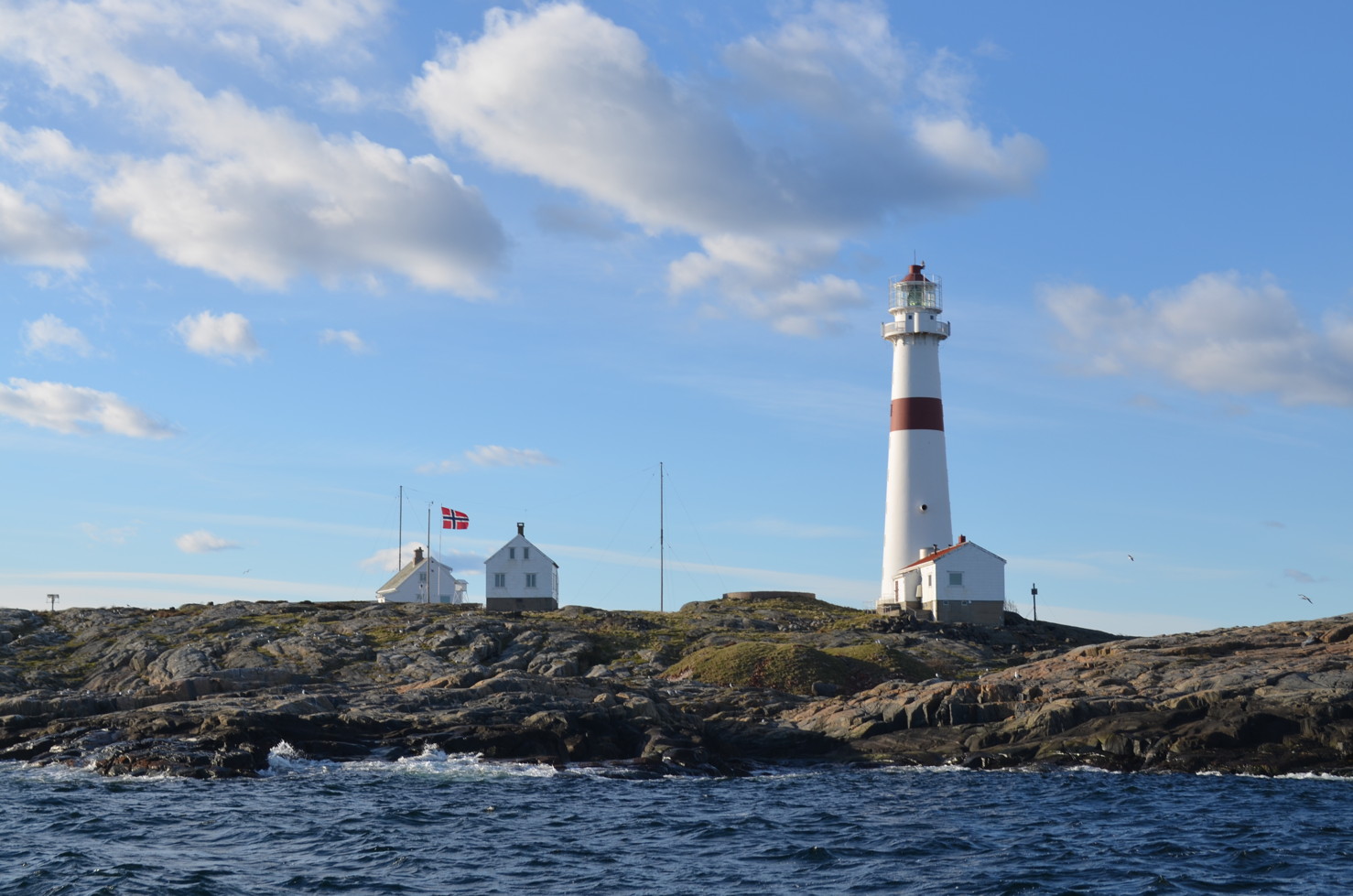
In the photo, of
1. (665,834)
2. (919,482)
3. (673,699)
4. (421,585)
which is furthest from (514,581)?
(665,834)

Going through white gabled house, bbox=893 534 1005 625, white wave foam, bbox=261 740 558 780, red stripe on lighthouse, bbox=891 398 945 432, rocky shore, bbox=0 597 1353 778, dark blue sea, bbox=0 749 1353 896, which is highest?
red stripe on lighthouse, bbox=891 398 945 432

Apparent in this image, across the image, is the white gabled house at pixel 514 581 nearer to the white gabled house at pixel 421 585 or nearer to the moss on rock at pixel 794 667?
the white gabled house at pixel 421 585

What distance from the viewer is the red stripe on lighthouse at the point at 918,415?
76.3m

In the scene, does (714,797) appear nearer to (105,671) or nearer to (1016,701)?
(1016,701)

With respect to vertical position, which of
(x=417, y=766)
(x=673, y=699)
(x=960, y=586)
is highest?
(x=960, y=586)

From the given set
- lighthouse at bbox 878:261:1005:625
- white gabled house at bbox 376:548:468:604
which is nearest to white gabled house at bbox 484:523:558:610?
white gabled house at bbox 376:548:468:604

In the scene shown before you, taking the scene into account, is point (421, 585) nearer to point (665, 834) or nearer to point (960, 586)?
point (960, 586)

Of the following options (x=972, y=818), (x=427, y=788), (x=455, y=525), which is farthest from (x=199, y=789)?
(x=455, y=525)

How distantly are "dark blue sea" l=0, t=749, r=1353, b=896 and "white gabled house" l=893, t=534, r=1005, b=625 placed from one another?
34.3 metres

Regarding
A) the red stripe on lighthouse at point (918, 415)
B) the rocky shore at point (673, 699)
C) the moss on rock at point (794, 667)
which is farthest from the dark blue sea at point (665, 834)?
the red stripe on lighthouse at point (918, 415)

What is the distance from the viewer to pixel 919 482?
76188 millimetres

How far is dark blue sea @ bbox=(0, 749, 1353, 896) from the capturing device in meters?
24.1

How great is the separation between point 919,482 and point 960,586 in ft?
21.8

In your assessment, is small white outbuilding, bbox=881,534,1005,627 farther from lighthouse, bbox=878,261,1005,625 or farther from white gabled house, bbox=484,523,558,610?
white gabled house, bbox=484,523,558,610
